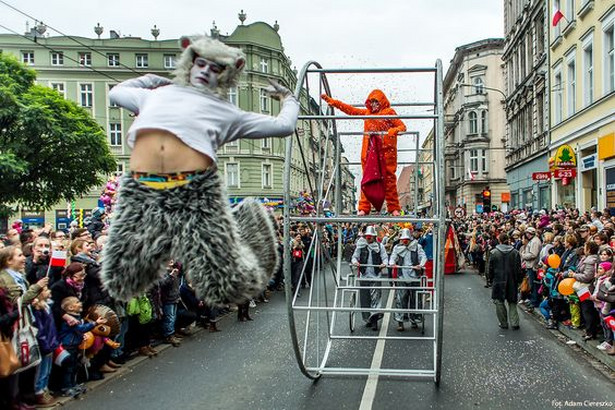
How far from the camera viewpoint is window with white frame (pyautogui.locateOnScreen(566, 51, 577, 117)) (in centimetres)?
2269

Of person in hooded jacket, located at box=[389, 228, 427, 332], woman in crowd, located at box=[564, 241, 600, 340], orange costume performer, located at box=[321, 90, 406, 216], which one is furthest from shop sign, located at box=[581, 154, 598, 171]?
orange costume performer, located at box=[321, 90, 406, 216]

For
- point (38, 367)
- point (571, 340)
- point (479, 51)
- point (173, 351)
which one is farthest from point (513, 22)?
point (38, 367)

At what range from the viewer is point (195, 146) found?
2.85 metres

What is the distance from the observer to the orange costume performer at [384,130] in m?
6.69

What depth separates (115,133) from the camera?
4256 centimetres

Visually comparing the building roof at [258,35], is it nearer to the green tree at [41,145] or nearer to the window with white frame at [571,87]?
the window with white frame at [571,87]

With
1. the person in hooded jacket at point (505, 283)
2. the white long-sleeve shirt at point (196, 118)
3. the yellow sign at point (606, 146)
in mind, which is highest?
the yellow sign at point (606, 146)

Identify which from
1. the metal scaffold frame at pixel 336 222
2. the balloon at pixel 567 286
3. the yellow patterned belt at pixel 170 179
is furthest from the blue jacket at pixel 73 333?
the balloon at pixel 567 286

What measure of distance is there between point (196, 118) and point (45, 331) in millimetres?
4748

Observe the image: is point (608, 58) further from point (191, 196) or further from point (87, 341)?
point (191, 196)

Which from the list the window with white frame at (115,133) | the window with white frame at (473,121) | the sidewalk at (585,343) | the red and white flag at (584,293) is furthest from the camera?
the window with white frame at (473,121)

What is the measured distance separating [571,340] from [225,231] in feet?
29.0

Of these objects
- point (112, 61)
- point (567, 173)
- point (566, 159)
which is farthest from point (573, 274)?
point (566, 159)

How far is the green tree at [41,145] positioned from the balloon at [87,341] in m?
18.6
